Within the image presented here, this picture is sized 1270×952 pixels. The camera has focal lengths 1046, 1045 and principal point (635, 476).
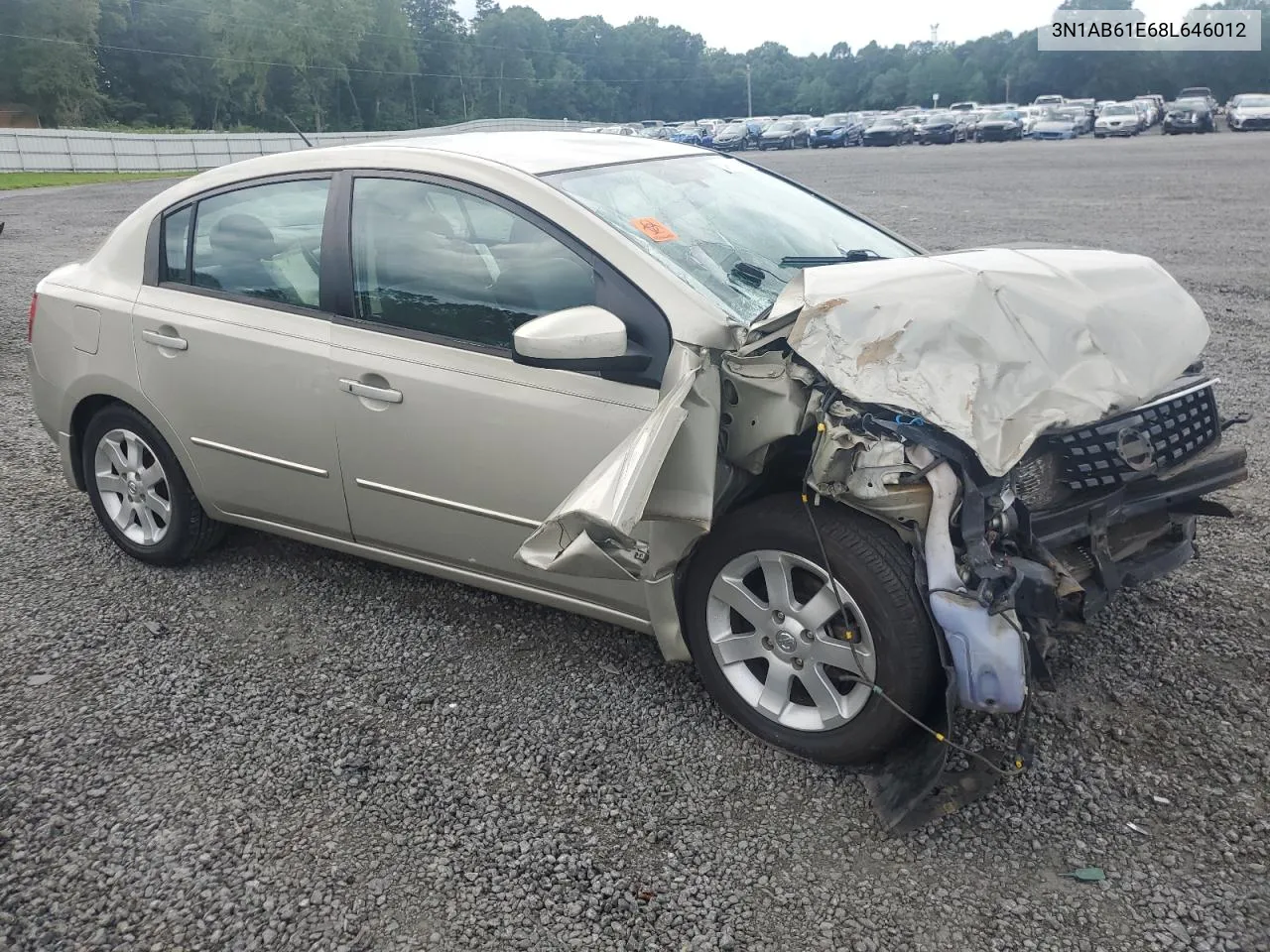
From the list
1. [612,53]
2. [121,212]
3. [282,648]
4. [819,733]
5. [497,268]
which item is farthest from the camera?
[612,53]

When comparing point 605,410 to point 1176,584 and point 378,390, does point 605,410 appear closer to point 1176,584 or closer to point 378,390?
point 378,390

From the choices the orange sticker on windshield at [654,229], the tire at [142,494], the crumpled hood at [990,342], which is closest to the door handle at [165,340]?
the tire at [142,494]

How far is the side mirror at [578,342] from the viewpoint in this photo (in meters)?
2.93

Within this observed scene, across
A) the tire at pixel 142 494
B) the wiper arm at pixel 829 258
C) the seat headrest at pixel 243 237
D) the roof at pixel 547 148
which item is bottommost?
the tire at pixel 142 494

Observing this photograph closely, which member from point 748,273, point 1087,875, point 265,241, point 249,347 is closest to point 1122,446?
point 1087,875

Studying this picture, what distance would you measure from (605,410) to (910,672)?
1135 millimetres

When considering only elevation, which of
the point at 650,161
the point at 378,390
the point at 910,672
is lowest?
the point at 910,672

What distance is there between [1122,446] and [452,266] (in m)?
2.13

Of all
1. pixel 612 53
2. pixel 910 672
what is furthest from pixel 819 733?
pixel 612 53

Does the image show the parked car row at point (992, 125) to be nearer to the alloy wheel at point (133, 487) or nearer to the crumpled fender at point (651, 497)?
the alloy wheel at point (133, 487)

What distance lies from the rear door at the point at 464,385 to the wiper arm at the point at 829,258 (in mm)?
814

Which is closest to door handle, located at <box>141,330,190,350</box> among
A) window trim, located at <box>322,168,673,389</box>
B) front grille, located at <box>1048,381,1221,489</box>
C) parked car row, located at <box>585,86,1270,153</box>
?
window trim, located at <box>322,168,673,389</box>

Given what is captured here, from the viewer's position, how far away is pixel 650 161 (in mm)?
3939

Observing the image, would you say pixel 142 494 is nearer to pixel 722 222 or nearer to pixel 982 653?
pixel 722 222
